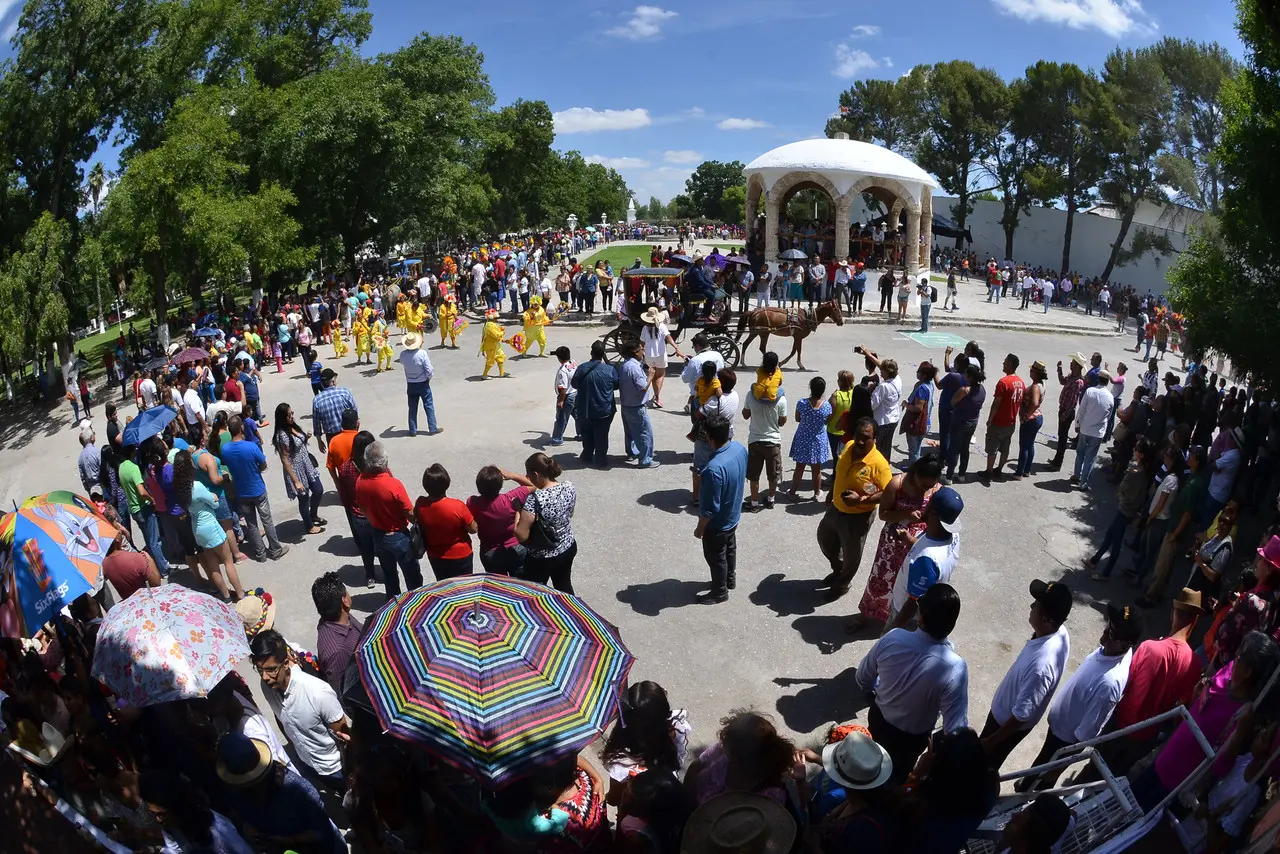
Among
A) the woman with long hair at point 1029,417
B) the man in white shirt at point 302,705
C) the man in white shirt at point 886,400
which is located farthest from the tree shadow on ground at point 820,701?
the woman with long hair at point 1029,417

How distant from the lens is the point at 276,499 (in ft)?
31.2

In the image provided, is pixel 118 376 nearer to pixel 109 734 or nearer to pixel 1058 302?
pixel 109 734

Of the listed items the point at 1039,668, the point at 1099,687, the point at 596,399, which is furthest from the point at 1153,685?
the point at 596,399

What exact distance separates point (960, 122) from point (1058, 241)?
838cm

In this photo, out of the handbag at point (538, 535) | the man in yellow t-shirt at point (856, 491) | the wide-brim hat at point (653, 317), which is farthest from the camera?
the wide-brim hat at point (653, 317)

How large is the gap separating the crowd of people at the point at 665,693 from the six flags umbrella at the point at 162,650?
0.59ft

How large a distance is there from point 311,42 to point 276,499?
100ft

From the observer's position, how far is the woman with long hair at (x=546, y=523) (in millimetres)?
5445

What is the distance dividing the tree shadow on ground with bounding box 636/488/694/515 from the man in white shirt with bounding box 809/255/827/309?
573 inches

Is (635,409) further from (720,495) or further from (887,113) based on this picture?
(887,113)

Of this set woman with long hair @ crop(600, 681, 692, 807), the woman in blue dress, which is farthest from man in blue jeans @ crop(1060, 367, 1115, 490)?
woman with long hair @ crop(600, 681, 692, 807)

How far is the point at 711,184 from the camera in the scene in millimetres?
93812

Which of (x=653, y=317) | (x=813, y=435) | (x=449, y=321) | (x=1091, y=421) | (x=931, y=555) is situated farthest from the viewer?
(x=449, y=321)

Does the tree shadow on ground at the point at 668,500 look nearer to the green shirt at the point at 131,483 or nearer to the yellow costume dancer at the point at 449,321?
the green shirt at the point at 131,483
